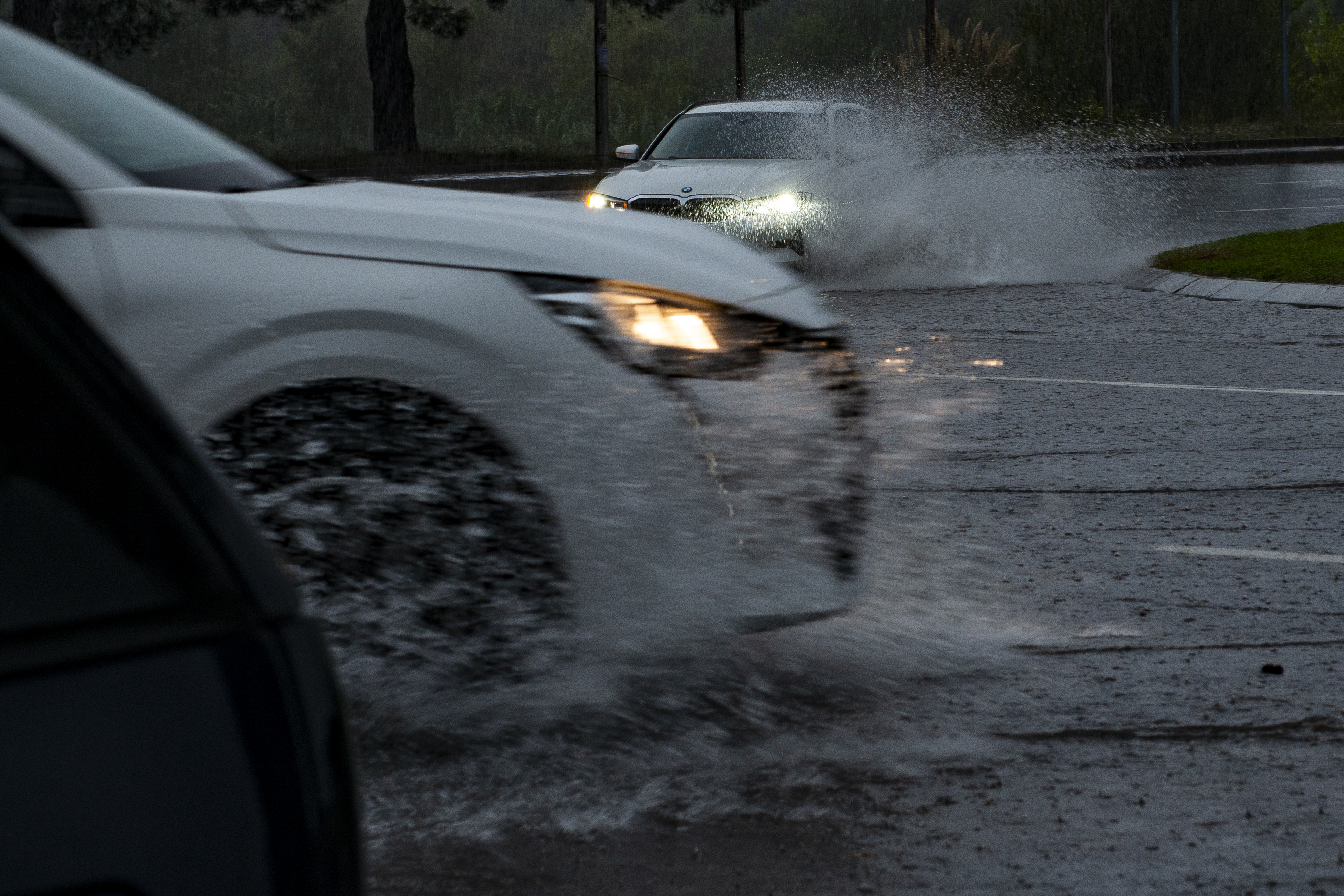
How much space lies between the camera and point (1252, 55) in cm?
6525

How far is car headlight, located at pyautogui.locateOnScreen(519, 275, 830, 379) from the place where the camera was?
3520mm

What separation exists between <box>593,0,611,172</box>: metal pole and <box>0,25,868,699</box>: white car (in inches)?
1115

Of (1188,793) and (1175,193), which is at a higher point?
(1175,193)

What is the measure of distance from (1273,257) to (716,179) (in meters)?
4.73

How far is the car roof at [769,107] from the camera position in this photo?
1449 centimetres

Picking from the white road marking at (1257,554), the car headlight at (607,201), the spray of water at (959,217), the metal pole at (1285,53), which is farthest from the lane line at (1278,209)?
the metal pole at (1285,53)

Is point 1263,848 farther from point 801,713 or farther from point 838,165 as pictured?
point 838,165

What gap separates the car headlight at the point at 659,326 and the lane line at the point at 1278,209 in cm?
1822

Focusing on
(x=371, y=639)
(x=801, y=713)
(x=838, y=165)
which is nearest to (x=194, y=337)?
(x=371, y=639)

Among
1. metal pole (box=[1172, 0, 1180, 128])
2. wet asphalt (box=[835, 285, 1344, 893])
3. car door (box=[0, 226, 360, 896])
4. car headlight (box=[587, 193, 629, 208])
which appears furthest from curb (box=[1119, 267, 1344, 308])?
metal pole (box=[1172, 0, 1180, 128])

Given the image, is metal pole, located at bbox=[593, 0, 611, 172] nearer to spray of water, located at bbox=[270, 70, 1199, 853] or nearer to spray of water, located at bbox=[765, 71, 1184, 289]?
spray of water, located at bbox=[765, 71, 1184, 289]

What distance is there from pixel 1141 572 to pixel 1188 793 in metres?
1.69

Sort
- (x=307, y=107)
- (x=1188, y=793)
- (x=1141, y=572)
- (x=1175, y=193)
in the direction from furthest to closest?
(x=307, y=107) < (x=1175, y=193) < (x=1141, y=572) < (x=1188, y=793)

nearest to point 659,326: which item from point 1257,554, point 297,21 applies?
point 1257,554
